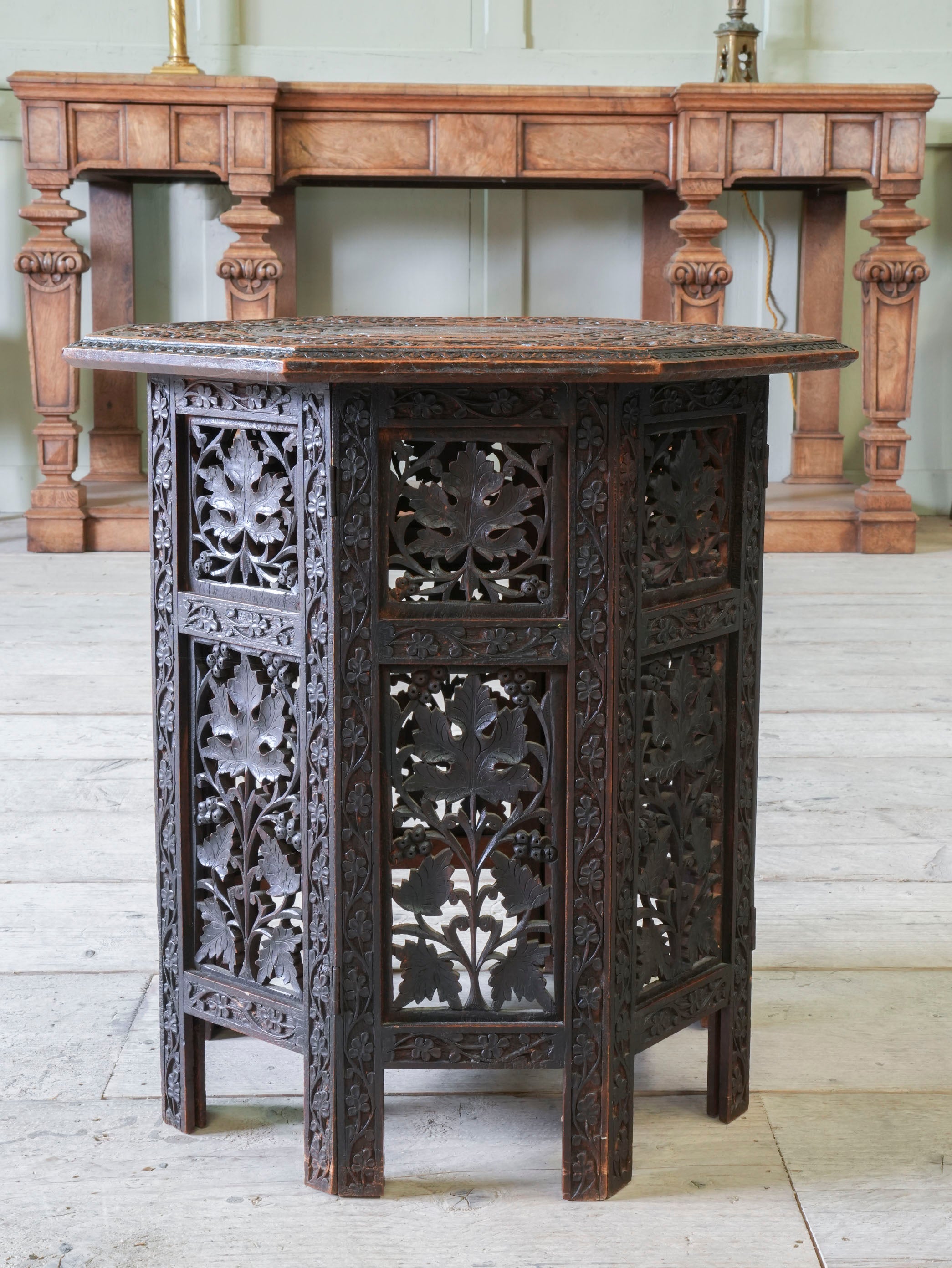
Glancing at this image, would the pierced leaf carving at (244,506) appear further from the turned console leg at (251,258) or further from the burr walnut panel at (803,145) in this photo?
the burr walnut panel at (803,145)

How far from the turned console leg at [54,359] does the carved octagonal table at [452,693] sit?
250 centimetres

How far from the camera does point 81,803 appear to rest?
2.16 metres

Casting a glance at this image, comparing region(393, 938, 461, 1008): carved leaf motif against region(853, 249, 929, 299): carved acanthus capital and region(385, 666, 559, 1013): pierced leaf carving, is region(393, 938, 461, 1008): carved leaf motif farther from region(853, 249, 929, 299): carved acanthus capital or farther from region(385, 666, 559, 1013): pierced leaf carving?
region(853, 249, 929, 299): carved acanthus capital

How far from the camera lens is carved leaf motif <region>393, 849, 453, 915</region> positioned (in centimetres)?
122

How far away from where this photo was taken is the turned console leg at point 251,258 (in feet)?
11.8

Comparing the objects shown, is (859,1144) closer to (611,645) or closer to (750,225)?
(611,645)

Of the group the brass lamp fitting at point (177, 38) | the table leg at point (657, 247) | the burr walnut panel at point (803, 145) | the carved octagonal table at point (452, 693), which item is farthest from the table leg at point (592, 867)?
the table leg at point (657, 247)

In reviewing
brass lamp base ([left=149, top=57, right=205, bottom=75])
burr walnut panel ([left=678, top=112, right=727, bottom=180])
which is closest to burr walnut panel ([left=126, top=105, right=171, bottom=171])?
brass lamp base ([left=149, top=57, right=205, bottom=75])

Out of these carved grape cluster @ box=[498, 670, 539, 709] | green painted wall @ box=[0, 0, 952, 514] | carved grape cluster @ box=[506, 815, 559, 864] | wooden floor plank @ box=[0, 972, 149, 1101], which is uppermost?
green painted wall @ box=[0, 0, 952, 514]

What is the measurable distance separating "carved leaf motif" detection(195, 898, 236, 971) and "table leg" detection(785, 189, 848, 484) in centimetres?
336

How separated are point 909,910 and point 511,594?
36.0 inches

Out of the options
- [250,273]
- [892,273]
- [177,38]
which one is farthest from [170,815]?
[177,38]

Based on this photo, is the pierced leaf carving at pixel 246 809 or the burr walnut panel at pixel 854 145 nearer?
the pierced leaf carving at pixel 246 809

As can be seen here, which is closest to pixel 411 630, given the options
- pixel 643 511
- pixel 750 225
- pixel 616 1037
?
pixel 643 511
